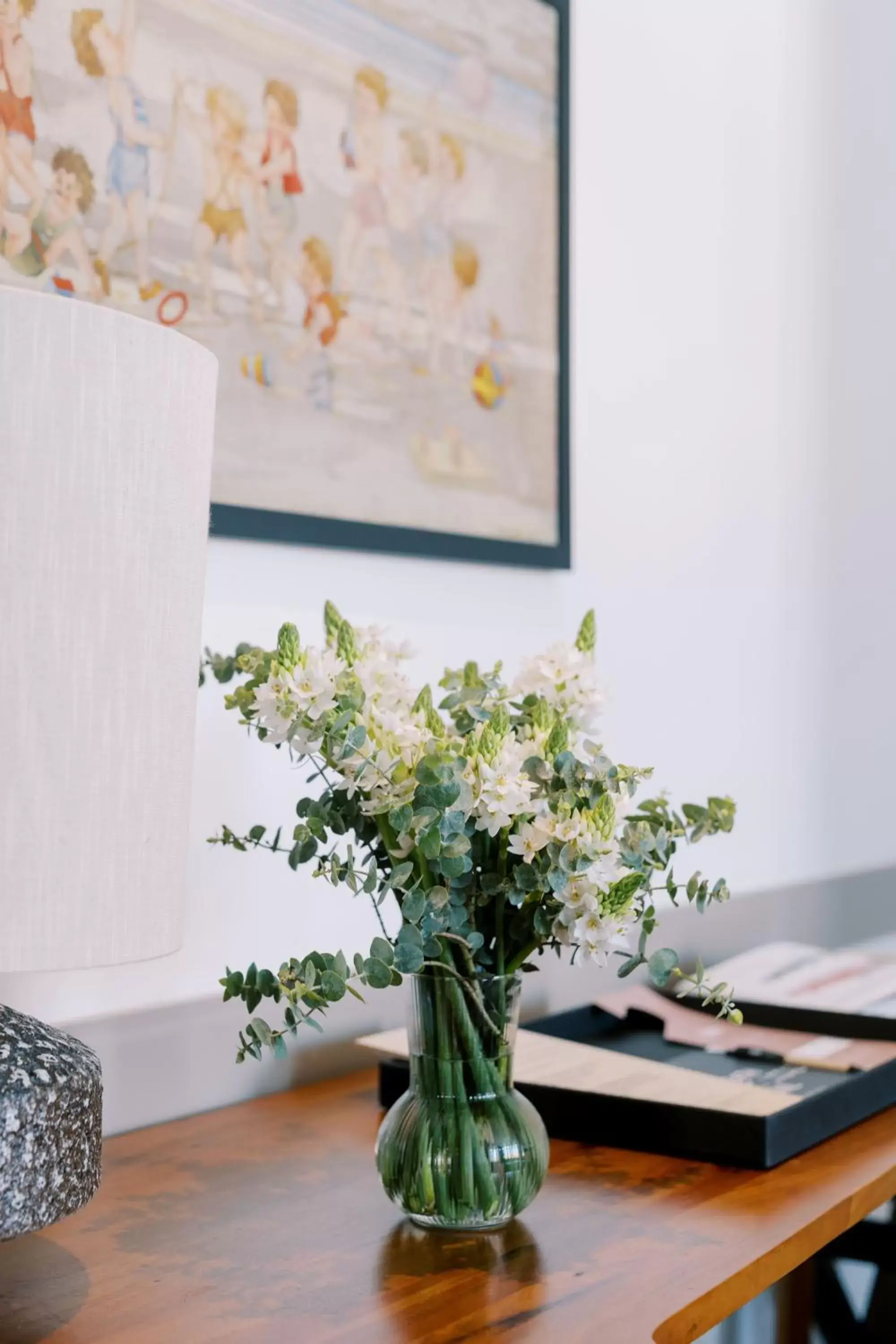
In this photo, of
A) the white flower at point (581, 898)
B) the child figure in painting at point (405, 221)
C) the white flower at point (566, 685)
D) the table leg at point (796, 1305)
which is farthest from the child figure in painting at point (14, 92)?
the table leg at point (796, 1305)

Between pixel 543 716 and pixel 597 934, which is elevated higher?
pixel 543 716

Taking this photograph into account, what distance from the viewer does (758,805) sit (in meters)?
1.92

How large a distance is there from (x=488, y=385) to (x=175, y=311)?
16.1 inches

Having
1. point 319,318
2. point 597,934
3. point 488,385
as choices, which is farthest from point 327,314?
point 597,934

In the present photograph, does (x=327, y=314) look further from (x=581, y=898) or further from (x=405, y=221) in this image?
(x=581, y=898)

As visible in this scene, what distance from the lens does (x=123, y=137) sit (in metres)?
1.10

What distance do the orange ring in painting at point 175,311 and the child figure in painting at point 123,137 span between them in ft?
0.03

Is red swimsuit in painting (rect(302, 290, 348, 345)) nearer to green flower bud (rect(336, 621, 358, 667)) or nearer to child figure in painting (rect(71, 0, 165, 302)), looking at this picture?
child figure in painting (rect(71, 0, 165, 302))

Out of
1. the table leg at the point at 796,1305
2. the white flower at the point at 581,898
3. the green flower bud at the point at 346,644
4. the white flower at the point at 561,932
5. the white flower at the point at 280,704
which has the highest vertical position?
the green flower bud at the point at 346,644

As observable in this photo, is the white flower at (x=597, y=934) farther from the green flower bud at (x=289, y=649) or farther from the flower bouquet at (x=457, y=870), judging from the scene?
the green flower bud at (x=289, y=649)

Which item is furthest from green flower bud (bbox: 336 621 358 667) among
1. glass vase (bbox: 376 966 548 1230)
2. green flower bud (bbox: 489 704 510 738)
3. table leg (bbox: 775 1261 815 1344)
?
table leg (bbox: 775 1261 815 1344)

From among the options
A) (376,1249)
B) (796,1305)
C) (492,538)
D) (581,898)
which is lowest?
(796,1305)

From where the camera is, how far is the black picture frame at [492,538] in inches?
47.1

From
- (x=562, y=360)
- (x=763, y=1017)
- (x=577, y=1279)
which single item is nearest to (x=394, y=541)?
(x=562, y=360)
